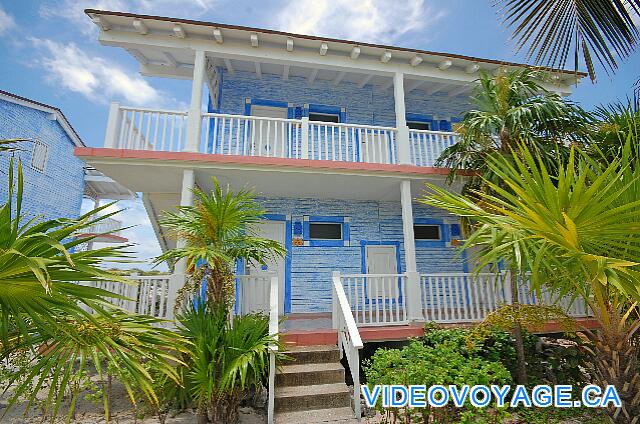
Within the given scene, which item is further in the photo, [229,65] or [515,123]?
[229,65]

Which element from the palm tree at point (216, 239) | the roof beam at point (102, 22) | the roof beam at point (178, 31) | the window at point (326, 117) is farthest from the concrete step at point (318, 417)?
the roof beam at point (102, 22)

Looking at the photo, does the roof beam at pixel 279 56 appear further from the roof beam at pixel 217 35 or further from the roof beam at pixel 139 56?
the roof beam at pixel 139 56

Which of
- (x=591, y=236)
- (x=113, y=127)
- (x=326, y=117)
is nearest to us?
(x=591, y=236)

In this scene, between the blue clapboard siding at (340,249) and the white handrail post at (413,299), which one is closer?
the white handrail post at (413,299)

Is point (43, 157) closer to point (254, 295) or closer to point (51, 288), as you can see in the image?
point (254, 295)

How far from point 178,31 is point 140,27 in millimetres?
714

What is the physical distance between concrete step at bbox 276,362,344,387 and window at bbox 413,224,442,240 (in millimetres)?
4962

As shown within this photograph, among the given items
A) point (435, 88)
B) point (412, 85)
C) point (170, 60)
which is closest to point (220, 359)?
point (170, 60)

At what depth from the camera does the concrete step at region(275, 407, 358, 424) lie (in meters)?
3.94

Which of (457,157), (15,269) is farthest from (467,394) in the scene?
(457,157)

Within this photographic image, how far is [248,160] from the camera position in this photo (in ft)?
20.5

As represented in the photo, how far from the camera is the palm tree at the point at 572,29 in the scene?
→ 316 cm

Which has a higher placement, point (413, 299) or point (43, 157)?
point (43, 157)

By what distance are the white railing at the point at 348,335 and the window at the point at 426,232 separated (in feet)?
12.9
